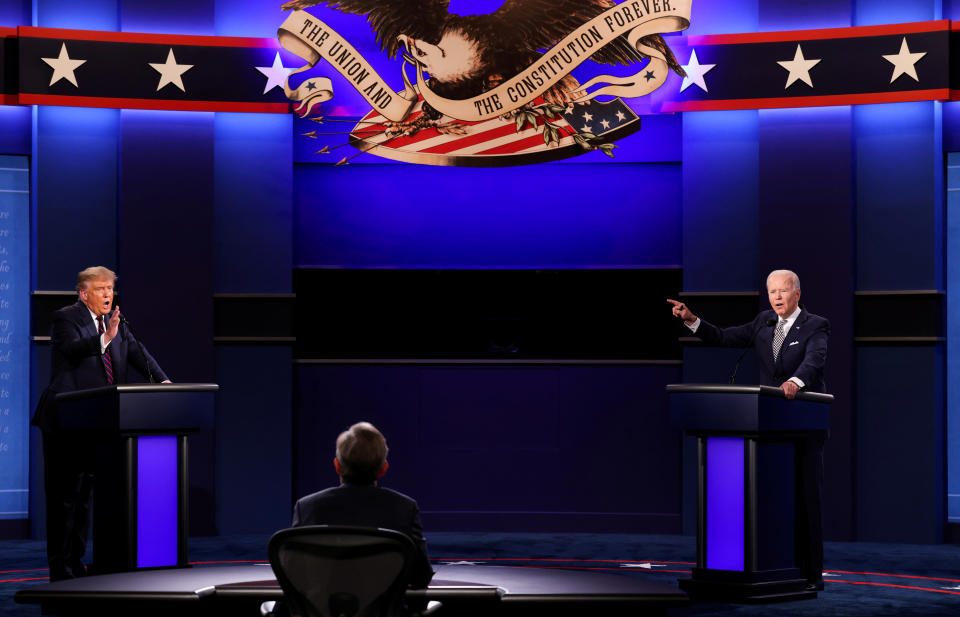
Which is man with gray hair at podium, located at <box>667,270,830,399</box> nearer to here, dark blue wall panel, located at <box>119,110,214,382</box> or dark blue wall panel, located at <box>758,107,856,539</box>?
dark blue wall panel, located at <box>758,107,856,539</box>

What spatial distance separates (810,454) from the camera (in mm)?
5477

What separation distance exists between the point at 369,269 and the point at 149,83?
6.31 ft

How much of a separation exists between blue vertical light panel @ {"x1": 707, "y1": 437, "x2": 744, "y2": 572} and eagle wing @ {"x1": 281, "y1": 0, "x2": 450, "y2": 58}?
3.67 metres

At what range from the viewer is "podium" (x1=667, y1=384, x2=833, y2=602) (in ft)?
17.0

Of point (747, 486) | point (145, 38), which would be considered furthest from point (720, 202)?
point (145, 38)

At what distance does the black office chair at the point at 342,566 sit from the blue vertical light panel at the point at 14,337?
5.43 meters

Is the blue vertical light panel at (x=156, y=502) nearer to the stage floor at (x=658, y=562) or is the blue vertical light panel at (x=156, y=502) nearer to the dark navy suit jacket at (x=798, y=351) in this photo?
the stage floor at (x=658, y=562)

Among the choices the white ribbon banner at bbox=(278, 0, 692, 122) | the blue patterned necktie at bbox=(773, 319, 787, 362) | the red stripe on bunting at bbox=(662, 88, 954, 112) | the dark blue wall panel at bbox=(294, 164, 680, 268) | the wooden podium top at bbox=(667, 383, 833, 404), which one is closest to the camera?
the wooden podium top at bbox=(667, 383, 833, 404)

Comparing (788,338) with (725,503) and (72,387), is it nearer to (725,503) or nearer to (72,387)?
(725,503)

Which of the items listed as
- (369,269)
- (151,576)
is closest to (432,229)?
(369,269)

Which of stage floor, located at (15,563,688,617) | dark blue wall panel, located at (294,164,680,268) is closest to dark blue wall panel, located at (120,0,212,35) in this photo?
dark blue wall panel, located at (294,164,680,268)

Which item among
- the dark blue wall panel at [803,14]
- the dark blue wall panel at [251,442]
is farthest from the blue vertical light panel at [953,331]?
the dark blue wall panel at [251,442]

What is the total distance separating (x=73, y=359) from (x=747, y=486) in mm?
3247

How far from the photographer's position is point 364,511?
2.91 m
